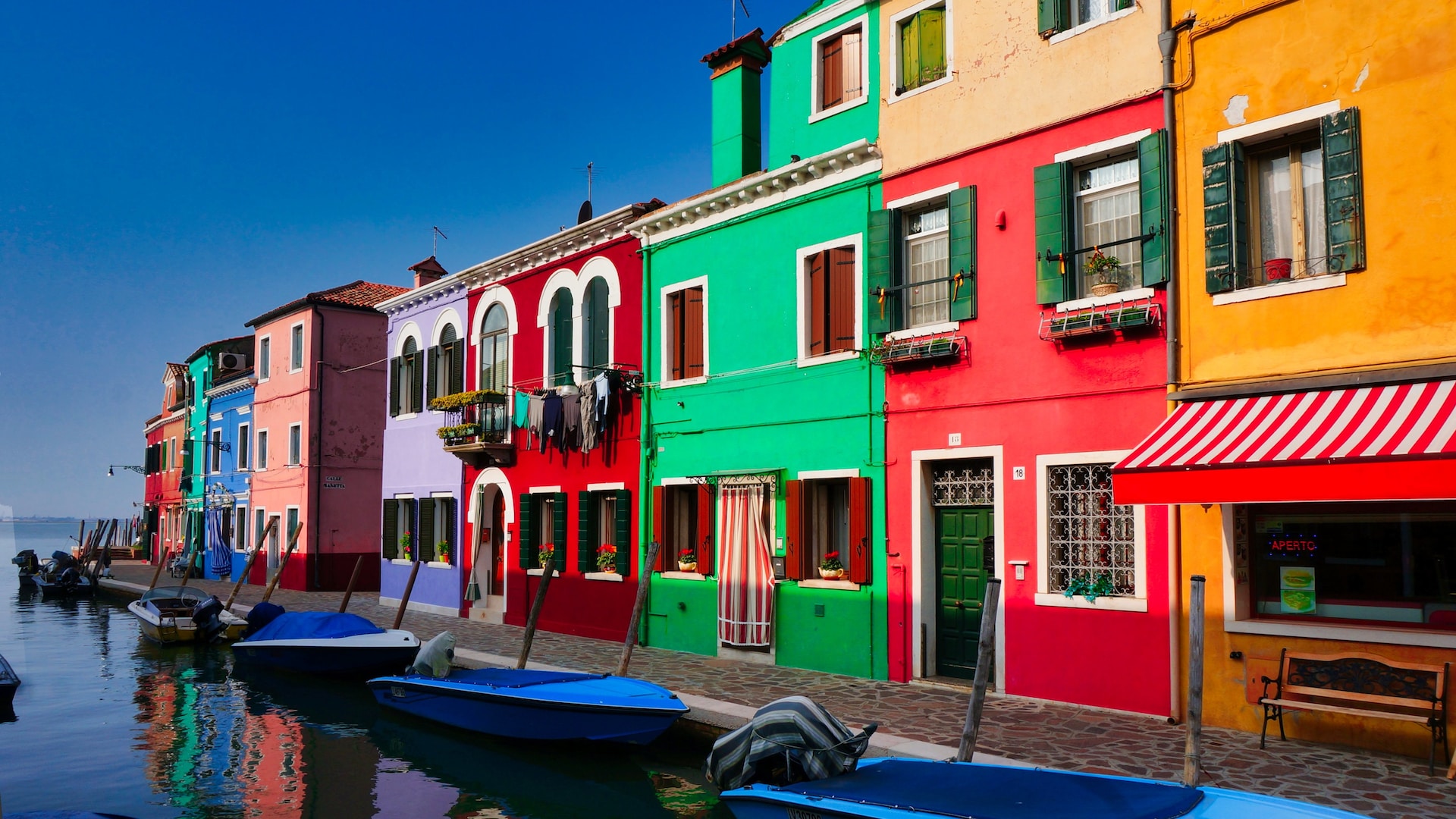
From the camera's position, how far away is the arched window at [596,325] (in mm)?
18781

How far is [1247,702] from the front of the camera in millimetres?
9602

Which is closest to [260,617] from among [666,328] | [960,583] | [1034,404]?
[666,328]

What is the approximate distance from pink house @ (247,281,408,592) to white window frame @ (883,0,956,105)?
2197 centimetres

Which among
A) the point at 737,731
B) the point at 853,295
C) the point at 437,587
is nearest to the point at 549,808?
the point at 737,731

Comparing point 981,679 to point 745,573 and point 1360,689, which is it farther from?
point 745,573

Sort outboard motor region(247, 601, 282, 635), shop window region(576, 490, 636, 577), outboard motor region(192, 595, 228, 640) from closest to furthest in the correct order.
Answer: shop window region(576, 490, 636, 577) → outboard motor region(247, 601, 282, 635) → outboard motor region(192, 595, 228, 640)

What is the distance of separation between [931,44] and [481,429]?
12027 mm

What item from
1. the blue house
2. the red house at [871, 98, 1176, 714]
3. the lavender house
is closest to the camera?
the red house at [871, 98, 1176, 714]

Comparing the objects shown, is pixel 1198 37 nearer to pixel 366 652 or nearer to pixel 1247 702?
pixel 1247 702

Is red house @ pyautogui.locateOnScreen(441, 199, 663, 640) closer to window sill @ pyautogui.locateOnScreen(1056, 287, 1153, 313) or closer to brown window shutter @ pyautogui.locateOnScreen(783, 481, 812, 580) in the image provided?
brown window shutter @ pyautogui.locateOnScreen(783, 481, 812, 580)

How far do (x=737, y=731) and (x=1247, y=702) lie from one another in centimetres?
495

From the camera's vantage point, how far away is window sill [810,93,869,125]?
14098 mm

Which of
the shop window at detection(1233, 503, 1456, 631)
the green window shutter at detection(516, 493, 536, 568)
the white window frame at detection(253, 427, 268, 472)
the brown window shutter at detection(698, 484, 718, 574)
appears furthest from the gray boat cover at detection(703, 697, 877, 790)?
the white window frame at detection(253, 427, 268, 472)

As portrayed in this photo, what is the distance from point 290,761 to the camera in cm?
1182
